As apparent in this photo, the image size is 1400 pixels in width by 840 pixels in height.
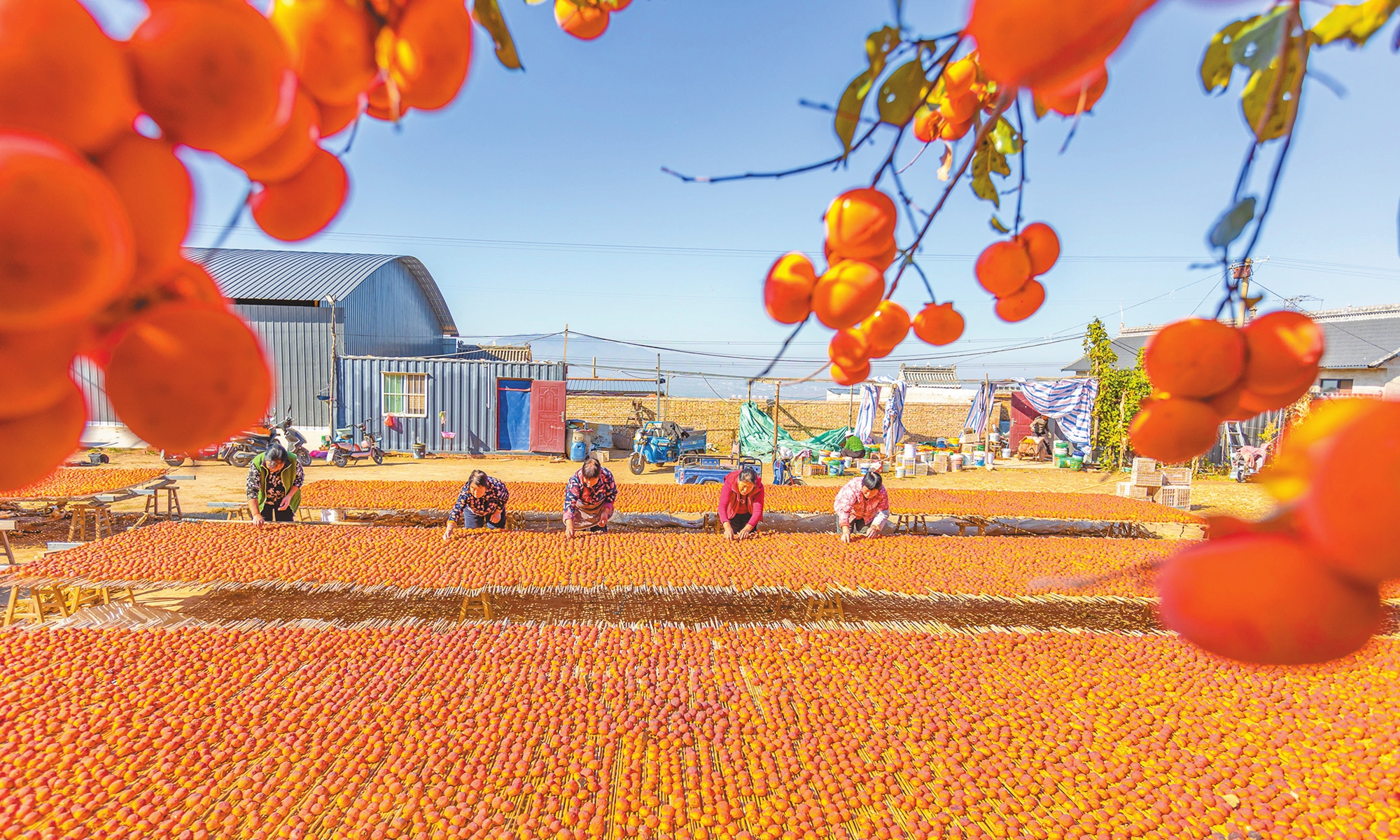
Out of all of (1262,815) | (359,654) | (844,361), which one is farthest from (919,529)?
(844,361)

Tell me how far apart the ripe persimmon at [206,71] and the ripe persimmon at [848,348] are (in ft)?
3.03

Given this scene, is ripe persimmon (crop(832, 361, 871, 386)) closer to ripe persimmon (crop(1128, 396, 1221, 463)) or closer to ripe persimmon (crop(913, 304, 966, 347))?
ripe persimmon (crop(913, 304, 966, 347))

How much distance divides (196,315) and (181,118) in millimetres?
112

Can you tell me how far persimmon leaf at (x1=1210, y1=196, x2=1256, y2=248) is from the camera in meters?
0.85

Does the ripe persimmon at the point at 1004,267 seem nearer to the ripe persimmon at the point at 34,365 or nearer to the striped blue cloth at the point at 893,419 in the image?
the ripe persimmon at the point at 34,365

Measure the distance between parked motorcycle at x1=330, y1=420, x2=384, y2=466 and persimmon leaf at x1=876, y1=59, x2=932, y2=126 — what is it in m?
16.6

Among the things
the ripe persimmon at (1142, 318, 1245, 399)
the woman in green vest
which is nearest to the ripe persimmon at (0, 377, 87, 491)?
the ripe persimmon at (1142, 318, 1245, 399)

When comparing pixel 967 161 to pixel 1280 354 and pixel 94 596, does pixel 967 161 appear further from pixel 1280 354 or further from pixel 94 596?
pixel 94 596

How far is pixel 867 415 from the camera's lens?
17531 millimetres

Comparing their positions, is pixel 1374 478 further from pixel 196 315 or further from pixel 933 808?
pixel 933 808

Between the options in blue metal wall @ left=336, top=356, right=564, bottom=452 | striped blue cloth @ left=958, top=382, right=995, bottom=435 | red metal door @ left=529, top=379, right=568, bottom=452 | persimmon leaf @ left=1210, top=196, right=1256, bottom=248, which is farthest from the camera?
striped blue cloth @ left=958, top=382, right=995, bottom=435

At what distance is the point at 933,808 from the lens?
92.9 inches

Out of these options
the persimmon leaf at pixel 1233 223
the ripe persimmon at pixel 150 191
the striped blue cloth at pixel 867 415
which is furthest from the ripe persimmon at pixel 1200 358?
the striped blue cloth at pixel 867 415

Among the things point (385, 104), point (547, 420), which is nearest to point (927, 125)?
point (385, 104)
